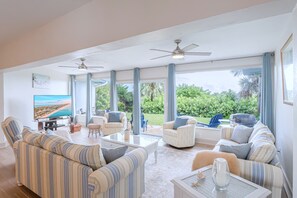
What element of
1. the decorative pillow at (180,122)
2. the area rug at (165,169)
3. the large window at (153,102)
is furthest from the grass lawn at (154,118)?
the area rug at (165,169)

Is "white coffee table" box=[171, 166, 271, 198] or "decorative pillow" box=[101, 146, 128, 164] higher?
"decorative pillow" box=[101, 146, 128, 164]

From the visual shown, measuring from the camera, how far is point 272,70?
160 inches

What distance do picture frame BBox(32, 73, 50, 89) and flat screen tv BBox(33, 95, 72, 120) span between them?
77 centimetres

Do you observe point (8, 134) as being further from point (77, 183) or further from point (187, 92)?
point (187, 92)

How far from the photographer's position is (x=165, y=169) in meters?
3.21

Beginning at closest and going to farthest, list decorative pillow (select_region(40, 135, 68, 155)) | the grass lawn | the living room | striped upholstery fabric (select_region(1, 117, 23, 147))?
the living room → decorative pillow (select_region(40, 135, 68, 155)) → striped upholstery fabric (select_region(1, 117, 23, 147)) → the grass lawn

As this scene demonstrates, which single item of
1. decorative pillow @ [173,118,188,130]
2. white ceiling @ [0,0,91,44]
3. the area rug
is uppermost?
white ceiling @ [0,0,91,44]

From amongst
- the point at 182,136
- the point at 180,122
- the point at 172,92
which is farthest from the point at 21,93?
the point at 182,136

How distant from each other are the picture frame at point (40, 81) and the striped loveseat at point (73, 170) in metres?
4.60

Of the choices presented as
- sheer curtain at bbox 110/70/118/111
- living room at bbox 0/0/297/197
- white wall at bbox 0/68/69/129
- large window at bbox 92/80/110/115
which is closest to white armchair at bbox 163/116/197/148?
living room at bbox 0/0/297/197

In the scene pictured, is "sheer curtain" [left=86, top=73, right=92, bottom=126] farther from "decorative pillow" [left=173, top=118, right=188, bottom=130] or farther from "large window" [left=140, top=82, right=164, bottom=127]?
"decorative pillow" [left=173, top=118, right=188, bottom=130]

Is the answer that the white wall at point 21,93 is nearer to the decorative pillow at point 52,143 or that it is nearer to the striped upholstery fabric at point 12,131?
the striped upholstery fabric at point 12,131

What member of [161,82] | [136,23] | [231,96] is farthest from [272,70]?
[136,23]

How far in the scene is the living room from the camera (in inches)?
58.4
